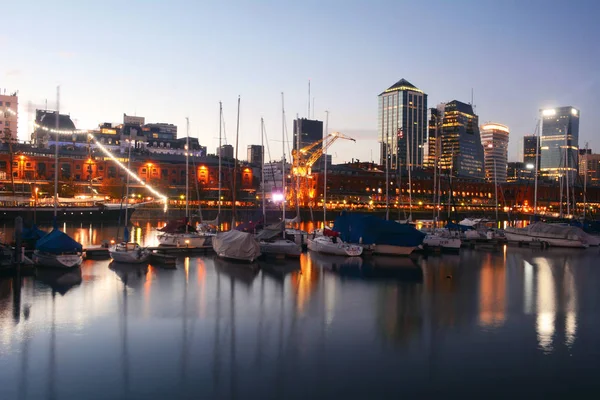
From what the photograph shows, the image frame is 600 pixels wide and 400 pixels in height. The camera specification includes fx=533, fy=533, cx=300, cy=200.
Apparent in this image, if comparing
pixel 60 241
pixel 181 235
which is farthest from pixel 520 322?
pixel 181 235

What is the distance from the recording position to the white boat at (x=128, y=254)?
34.8m

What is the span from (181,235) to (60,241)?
13.2 meters

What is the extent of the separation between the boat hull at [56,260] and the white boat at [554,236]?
145 ft

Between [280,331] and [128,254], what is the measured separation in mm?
17860

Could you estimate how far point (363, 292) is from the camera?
28.3 m

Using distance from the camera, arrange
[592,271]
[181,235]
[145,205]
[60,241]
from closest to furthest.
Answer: [60,241]
[592,271]
[181,235]
[145,205]

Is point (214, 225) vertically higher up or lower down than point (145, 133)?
lower down

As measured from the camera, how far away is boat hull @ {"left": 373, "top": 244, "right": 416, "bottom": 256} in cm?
4244

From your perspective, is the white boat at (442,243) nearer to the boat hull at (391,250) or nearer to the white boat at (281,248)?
the boat hull at (391,250)

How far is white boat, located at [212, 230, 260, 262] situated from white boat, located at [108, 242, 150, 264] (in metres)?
5.52

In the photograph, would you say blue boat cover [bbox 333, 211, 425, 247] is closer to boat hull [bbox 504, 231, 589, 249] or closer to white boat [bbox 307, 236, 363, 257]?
white boat [bbox 307, 236, 363, 257]

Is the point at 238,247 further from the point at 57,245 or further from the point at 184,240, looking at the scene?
the point at 57,245

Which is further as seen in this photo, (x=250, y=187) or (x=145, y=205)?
(x=250, y=187)

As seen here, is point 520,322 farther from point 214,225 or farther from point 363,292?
point 214,225
